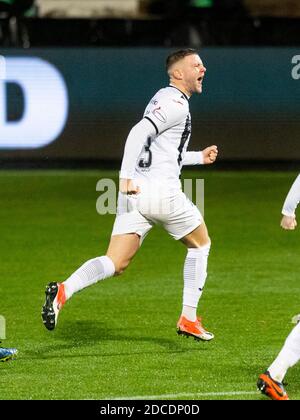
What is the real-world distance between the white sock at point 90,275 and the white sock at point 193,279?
2.43 ft

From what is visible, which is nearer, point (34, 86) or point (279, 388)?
point (279, 388)

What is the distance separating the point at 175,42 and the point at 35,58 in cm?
240

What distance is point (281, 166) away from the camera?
70.4 ft

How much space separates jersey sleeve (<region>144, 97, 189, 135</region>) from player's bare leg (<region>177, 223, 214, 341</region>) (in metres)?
0.88

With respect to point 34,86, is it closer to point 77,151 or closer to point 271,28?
point 77,151

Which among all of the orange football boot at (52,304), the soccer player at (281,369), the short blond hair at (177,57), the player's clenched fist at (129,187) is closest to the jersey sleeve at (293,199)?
the soccer player at (281,369)

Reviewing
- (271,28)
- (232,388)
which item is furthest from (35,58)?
(232,388)

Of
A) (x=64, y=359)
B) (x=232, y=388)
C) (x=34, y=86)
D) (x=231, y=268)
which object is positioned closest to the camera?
(x=232, y=388)

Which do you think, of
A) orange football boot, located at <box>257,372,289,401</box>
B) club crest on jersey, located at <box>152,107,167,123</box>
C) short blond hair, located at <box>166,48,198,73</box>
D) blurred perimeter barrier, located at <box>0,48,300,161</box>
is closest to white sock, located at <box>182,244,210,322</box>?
club crest on jersey, located at <box>152,107,167,123</box>

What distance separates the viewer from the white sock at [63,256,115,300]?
Result: 930 cm

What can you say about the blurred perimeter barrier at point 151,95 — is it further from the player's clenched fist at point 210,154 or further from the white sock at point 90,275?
the white sock at point 90,275

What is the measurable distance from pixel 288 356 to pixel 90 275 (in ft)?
7.56

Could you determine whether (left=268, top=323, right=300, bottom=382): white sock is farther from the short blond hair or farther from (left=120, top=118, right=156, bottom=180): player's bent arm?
the short blond hair

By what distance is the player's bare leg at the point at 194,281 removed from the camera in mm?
9812
